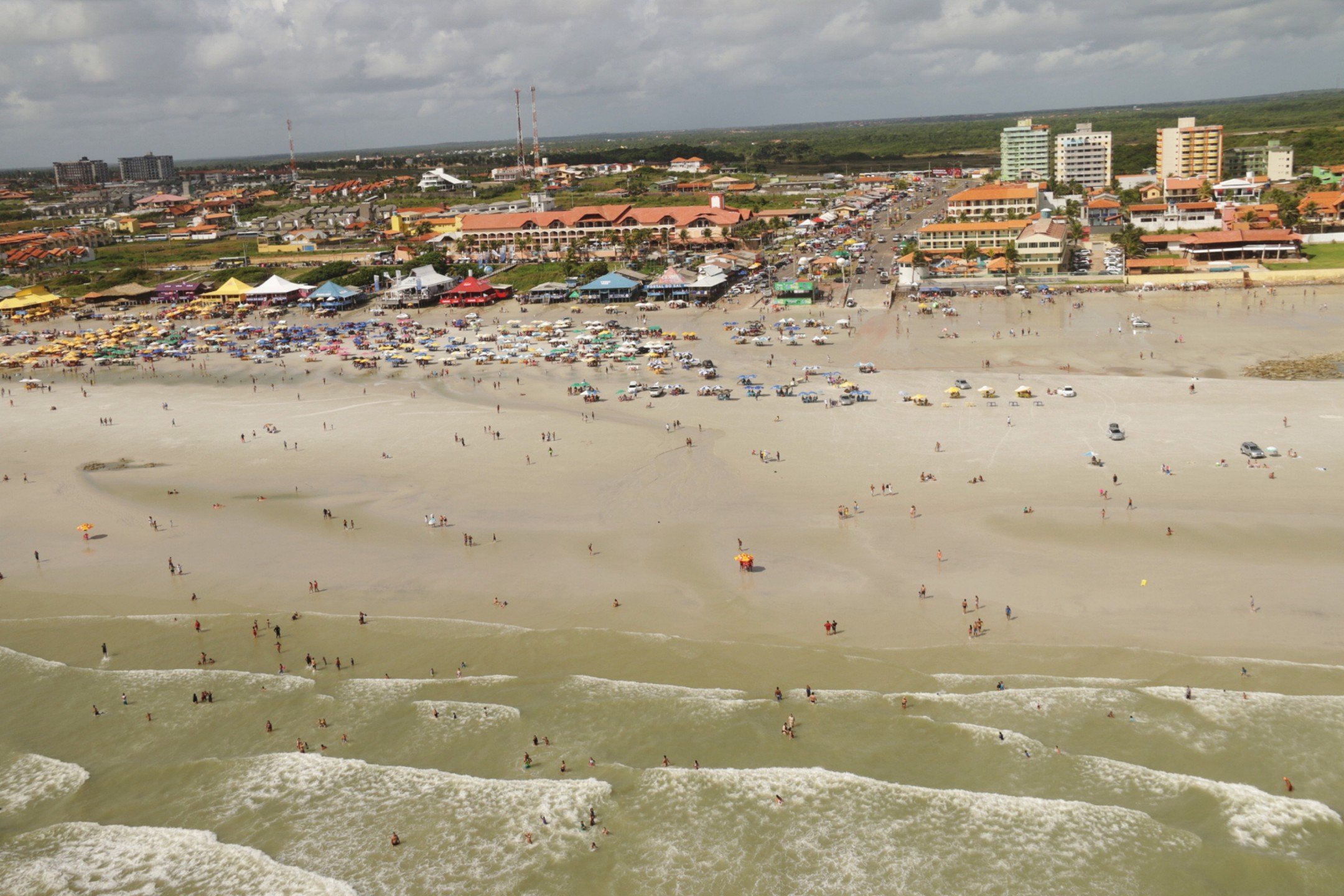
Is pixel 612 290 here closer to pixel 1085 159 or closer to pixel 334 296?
pixel 334 296

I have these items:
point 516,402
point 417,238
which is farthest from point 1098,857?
point 417,238

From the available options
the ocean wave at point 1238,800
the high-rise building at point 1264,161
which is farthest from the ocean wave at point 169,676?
the high-rise building at point 1264,161

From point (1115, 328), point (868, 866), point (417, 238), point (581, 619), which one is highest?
point (417, 238)

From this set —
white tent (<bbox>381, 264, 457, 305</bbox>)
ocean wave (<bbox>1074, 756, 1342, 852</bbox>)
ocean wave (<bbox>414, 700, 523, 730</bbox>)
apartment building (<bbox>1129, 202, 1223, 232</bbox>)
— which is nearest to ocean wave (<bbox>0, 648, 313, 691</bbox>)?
ocean wave (<bbox>414, 700, 523, 730</bbox>)

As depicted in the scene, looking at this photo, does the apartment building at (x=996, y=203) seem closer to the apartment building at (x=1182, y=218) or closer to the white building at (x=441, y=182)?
the apartment building at (x=1182, y=218)

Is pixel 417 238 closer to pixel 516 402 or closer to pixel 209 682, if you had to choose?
pixel 516 402

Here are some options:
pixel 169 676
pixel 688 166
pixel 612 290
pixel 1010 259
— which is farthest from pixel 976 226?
pixel 688 166

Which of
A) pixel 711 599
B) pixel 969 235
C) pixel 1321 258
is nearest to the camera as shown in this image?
pixel 711 599
